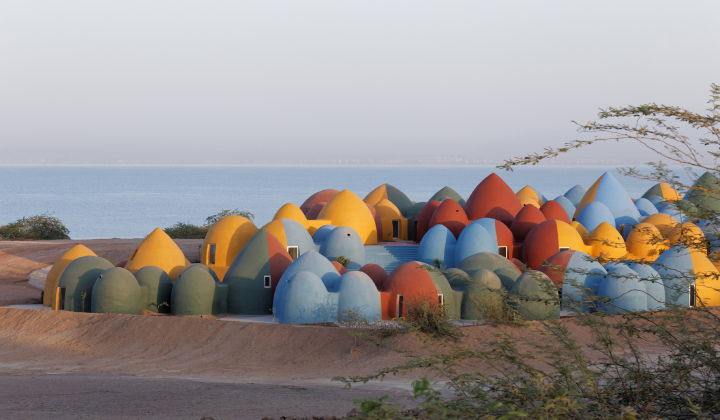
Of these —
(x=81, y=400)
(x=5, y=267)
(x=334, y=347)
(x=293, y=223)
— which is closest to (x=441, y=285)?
(x=334, y=347)

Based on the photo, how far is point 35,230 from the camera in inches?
2062

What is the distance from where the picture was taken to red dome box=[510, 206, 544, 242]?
88.3 feet

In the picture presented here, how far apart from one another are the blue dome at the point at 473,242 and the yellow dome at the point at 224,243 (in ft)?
26.3

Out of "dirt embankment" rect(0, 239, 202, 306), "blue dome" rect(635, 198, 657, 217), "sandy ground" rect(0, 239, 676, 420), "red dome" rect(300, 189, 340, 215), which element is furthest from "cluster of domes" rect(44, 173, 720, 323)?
"dirt embankment" rect(0, 239, 202, 306)

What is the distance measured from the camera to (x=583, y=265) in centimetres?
2242

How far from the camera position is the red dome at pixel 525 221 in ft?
88.3

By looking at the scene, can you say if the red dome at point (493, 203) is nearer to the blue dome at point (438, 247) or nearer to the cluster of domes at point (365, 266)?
the cluster of domes at point (365, 266)

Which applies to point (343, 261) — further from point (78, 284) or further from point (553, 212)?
point (553, 212)

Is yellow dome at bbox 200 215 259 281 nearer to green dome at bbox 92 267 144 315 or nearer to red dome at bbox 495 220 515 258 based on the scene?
green dome at bbox 92 267 144 315

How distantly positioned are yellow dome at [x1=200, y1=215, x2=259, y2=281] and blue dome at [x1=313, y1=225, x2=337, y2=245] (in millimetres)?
2769

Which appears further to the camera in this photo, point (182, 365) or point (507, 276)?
point (507, 276)

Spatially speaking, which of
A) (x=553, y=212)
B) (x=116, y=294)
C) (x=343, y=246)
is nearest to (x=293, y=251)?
(x=343, y=246)

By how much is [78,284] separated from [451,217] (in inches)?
570

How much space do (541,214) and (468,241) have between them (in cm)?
415
